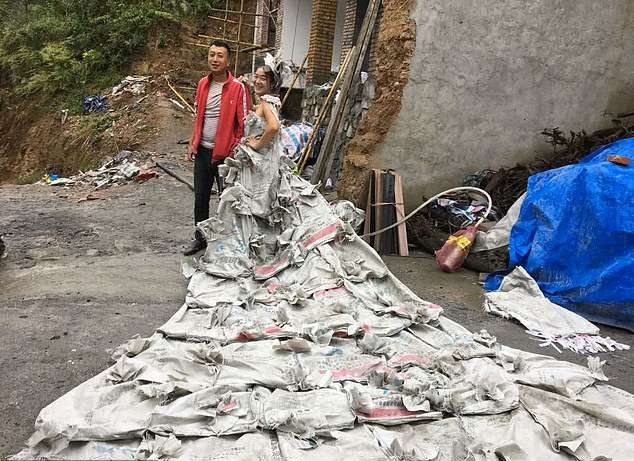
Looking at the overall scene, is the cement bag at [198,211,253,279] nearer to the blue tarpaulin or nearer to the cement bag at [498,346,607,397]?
the cement bag at [498,346,607,397]

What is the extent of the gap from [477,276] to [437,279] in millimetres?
455

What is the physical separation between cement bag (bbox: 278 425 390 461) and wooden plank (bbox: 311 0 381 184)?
19.0 ft

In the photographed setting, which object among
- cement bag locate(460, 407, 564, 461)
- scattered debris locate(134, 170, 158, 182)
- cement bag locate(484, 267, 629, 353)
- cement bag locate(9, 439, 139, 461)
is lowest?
scattered debris locate(134, 170, 158, 182)

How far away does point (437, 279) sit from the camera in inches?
199

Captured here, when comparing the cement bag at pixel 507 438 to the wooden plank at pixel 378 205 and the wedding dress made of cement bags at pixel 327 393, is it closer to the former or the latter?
the wedding dress made of cement bags at pixel 327 393

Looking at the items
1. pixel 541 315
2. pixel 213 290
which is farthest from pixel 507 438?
pixel 213 290

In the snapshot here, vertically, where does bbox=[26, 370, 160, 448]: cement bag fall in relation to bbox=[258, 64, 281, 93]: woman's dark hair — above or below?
below

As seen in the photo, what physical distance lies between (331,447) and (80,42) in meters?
17.1

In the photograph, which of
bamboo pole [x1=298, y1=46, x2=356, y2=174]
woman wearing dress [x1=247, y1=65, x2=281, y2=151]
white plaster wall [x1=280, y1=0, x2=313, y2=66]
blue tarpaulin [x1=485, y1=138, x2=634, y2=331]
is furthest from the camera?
white plaster wall [x1=280, y1=0, x2=313, y2=66]

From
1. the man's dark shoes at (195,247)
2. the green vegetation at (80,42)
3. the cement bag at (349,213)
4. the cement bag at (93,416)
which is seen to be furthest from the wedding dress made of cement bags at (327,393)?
the green vegetation at (80,42)

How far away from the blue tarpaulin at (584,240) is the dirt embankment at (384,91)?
6.30 ft

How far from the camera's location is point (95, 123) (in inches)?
499

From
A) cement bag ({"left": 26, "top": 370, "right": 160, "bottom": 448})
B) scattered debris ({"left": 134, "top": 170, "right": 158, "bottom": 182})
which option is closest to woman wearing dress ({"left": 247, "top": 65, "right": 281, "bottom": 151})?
cement bag ({"left": 26, "top": 370, "right": 160, "bottom": 448})

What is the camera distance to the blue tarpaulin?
159 inches
